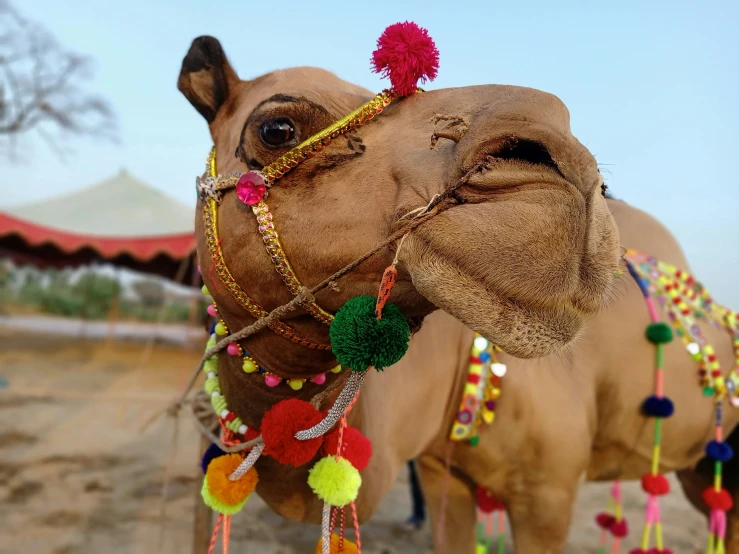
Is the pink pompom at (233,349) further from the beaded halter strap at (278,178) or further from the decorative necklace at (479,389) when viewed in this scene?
the decorative necklace at (479,389)

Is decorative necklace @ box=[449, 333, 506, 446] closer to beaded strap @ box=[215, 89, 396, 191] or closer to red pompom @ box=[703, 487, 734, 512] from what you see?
beaded strap @ box=[215, 89, 396, 191]

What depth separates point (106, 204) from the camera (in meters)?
24.2

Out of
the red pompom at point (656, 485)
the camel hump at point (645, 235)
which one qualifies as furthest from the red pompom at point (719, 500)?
the camel hump at point (645, 235)

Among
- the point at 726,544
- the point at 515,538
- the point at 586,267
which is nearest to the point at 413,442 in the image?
the point at 515,538

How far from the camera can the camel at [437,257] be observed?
0.91 meters

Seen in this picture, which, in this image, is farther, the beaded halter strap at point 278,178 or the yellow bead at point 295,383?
the yellow bead at point 295,383

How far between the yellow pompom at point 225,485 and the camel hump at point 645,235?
2476mm

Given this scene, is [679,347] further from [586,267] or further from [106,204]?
[106,204]

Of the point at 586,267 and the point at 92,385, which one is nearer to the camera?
the point at 586,267

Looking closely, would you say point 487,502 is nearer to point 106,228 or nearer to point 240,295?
point 240,295

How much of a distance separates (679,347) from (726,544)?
4.41 feet

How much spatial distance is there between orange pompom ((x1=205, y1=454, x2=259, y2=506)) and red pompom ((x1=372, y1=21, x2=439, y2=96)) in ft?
3.82

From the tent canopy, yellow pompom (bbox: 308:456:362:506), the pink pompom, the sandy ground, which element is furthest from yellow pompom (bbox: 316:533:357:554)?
the tent canopy

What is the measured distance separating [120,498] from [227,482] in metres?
3.83
